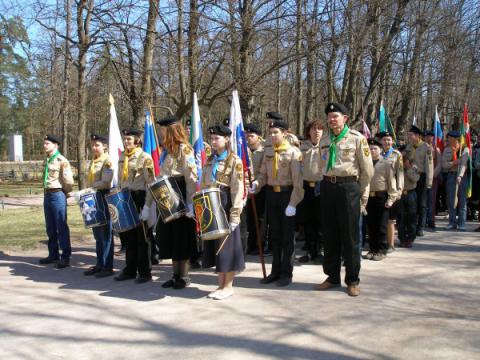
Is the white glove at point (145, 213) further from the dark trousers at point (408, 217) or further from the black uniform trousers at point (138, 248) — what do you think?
the dark trousers at point (408, 217)

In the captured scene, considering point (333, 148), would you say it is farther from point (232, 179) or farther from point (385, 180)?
point (385, 180)

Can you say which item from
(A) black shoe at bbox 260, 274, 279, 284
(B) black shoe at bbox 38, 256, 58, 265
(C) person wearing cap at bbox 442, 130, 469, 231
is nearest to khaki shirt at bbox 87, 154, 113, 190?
(B) black shoe at bbox 38, 256, 58, 265

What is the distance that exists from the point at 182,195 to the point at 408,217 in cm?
443

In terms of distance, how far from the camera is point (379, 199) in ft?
24.6

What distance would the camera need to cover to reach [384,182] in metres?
7.44

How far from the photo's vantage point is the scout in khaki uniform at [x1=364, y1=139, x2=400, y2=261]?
24.3 ft

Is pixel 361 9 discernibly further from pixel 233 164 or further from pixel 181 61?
pixel 233 164

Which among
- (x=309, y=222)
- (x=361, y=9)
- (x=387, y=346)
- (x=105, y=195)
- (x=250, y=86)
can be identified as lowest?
(x=387, y=346)

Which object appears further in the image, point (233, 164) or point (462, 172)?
point (462, 172)

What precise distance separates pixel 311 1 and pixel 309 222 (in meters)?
7.17

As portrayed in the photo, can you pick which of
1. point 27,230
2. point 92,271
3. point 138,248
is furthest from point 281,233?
point 27,230

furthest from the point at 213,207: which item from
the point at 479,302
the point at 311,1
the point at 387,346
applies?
the point at 311,1

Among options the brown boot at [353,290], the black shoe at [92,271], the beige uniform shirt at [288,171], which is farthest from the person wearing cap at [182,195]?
the brown boot at [353,290]

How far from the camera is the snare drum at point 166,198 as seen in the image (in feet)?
19.0
